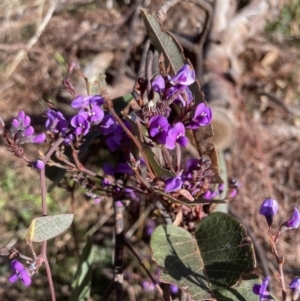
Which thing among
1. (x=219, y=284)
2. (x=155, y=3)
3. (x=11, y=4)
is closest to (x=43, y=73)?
(x=11, y=4)

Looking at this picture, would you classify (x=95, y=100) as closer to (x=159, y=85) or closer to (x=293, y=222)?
(x=159, y=85)

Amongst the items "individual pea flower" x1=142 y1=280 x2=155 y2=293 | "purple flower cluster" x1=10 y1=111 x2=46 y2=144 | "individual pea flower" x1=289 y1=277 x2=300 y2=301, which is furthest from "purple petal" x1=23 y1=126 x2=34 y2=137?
"individual pea flower" x1=142 y1=280 x2=155 y2=293

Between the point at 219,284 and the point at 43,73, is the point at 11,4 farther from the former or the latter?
the point at 219,284

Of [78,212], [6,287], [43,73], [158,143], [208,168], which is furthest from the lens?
[43,73]

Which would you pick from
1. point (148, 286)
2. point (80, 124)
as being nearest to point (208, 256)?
point (80, 124)

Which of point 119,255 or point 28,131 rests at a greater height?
point 28,131

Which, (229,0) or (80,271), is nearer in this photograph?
(80,271)
